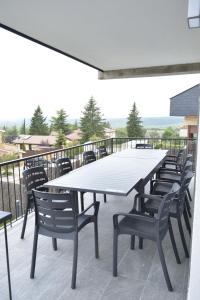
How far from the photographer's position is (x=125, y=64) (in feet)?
18.9

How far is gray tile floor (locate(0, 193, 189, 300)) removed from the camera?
1.94 metres

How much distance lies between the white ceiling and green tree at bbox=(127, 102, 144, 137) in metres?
34.1

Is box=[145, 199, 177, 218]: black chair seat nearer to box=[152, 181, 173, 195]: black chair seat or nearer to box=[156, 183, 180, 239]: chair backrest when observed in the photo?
box=[156, 183, 180, 239]: chair backrest

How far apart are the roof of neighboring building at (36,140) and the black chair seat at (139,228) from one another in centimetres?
3407

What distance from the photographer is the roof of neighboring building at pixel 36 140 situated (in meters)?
35.9

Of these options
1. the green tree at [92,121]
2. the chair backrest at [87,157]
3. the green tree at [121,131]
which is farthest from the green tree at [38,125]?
the chair backrest at [87,157]

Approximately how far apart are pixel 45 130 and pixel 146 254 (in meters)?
38.0

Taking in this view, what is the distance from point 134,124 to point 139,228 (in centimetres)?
3791

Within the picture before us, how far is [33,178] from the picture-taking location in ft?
9.93

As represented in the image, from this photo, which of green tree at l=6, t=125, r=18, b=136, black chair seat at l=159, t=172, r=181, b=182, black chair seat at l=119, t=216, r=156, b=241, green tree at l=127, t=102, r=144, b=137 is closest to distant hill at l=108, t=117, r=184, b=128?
green tree at l=127, t=102, r=144, b=137

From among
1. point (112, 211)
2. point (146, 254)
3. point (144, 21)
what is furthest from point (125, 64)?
point (146, 254)

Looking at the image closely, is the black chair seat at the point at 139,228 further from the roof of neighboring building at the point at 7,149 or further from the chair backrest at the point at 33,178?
the roof of neighboring building at the point at 7,149

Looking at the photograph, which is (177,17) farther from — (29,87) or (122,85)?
(29,87)

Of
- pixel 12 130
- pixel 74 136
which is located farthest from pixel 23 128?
pixel 74 136
